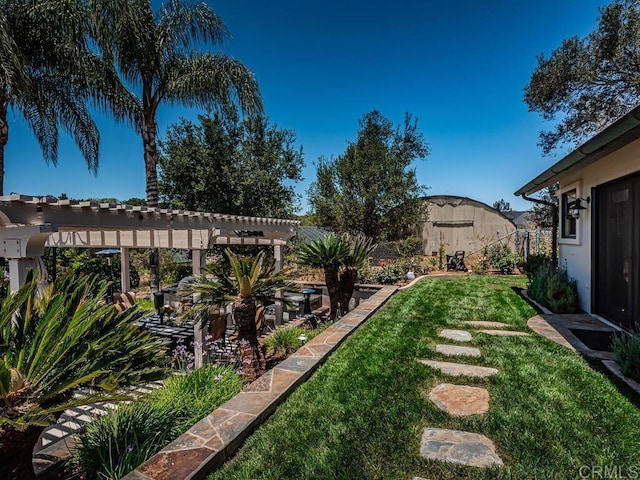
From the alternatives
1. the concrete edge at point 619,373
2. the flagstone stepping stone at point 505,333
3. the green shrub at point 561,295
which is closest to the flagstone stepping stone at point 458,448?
the concrete edge at point 619,373

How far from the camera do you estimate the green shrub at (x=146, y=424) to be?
8.55 feet

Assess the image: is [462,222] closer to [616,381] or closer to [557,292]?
[557,292]

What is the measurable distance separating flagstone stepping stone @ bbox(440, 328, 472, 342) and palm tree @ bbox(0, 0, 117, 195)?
33.6 ft

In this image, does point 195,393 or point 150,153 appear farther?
point 150,153

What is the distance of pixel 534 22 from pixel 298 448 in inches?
520

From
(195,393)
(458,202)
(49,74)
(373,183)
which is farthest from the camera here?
(458,202)

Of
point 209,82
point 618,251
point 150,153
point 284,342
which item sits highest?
point 209,82

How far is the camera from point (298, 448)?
248cm

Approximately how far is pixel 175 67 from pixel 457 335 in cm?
1089

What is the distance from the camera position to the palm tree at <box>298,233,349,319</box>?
24.6 ft

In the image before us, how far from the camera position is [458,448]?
243 centimetres

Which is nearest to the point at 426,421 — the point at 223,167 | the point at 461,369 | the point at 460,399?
the point at 460,399

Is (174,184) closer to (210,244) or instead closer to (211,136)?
(211,136)

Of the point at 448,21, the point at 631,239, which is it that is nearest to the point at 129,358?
the point at 631,239
